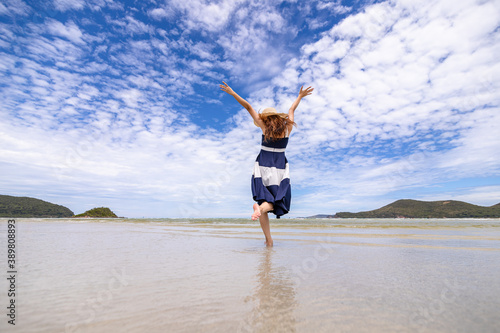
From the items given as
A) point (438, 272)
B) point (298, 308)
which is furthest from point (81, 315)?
point (438, 272)

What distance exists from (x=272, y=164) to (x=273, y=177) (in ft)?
0.79

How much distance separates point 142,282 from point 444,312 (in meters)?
2.31

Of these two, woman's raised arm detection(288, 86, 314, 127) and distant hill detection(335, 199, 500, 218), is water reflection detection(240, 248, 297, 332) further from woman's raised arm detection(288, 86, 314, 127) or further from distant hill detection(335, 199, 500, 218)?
distant hill detection(335, 199, 500, 218)

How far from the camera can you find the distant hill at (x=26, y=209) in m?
30.0

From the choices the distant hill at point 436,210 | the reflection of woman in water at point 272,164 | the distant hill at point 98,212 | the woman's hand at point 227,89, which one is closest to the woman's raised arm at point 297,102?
the reflection of woman in water at point 272,164

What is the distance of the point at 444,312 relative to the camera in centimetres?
159

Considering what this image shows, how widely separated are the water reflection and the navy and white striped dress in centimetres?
185

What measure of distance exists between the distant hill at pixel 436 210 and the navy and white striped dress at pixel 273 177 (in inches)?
1435

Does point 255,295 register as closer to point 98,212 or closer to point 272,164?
point 272,164

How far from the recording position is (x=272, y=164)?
467 cm

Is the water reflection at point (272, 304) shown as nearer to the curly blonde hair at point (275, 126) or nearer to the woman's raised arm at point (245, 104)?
the curly blonde hair at point (275, 126)

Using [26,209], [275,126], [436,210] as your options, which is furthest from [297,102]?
[436,210]

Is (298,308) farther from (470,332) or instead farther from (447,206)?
(447,206)

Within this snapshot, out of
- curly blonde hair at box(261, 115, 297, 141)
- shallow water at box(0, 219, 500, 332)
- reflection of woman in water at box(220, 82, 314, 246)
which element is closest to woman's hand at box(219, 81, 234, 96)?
reflection of woman in water at box(220, 82, 314, 246)
